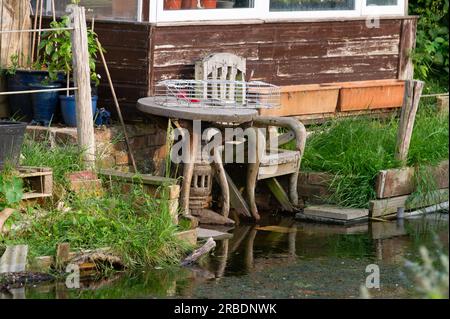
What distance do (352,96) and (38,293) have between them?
5.85 metres

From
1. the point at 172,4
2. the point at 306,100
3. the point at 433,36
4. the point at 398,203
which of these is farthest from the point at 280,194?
the point at 433,36

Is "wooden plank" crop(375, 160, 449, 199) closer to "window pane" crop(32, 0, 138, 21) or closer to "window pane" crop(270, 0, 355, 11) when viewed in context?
A: "window pane" crop(270, 0, 355, 11)

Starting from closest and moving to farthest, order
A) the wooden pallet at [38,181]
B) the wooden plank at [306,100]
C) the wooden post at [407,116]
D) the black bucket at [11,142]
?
the black bucket at [11,142] → the wooden pallet at [38,181] → the wooden post at [407,116] → the wooden plank at [306,100]

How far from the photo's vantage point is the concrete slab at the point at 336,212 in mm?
10148

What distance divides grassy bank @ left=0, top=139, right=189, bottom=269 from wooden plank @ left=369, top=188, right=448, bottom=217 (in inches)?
102

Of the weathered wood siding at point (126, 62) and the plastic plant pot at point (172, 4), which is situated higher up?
the plastic plant pot at point (172, 4)

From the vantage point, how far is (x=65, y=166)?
28.7 ft

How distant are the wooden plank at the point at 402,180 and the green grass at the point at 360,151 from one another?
0.29 feet

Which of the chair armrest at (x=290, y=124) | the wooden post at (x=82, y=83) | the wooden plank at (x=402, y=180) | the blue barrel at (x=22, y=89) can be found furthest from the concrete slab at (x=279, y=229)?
the blue barrel at (x=22, y=89)

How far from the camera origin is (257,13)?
11.3 meters

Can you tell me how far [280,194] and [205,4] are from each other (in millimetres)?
1984

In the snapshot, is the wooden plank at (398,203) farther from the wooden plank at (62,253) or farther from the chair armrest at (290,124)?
the wooden plank at (62,253)

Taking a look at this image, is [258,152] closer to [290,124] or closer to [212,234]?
[290,124]

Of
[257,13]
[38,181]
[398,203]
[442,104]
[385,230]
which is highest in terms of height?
[257,13]
